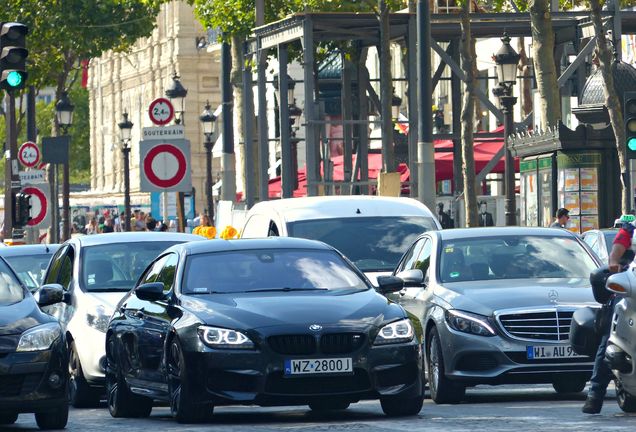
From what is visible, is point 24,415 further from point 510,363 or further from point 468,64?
point 468,64

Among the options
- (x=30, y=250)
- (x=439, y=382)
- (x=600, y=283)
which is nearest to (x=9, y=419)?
(x=439, y=382)

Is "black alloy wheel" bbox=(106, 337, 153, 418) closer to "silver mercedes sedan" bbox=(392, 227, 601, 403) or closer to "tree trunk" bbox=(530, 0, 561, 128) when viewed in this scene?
"silver mercedes sedan" bbox=(392, 227, 601, 403)

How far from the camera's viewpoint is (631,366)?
43.7 ft

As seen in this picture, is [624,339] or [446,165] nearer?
[624,339]

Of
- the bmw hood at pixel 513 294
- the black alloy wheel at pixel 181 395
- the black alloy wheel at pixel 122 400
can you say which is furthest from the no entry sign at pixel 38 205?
the black alloy wheel at pixel 181 395

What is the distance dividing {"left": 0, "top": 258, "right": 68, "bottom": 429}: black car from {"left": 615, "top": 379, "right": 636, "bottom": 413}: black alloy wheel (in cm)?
378

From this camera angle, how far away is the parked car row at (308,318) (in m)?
13.2

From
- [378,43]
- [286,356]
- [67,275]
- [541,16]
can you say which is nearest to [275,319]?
[286,356]

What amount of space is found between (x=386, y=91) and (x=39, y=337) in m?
25.5

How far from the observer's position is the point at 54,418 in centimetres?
1377

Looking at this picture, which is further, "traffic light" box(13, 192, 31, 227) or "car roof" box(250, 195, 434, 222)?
"traffic light" box(13, 192, 31, 227)

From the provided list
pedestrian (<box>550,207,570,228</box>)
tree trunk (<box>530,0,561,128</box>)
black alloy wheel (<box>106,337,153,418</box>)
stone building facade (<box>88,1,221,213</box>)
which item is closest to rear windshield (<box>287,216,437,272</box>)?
black alloy wheel (<box>106,337,153,418</box>)

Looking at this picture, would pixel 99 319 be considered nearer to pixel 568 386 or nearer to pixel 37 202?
pixel 568 386

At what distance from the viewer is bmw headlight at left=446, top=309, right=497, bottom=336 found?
15.3m
